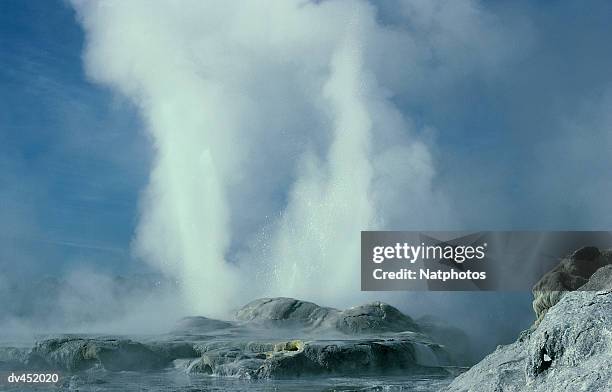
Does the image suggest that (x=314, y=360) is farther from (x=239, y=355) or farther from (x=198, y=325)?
(x=198, y=325)

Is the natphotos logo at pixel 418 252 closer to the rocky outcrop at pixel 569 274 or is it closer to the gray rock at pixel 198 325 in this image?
the rocky outcrop at pixel 569 274

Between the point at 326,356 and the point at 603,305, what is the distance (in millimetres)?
27882

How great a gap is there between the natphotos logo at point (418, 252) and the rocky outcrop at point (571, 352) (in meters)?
8.22

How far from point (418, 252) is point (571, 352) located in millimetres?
10108

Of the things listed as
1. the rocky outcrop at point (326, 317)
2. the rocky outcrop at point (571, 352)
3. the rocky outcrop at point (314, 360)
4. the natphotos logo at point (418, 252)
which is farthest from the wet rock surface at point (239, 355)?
the rocky outcrop at point (571, 352)

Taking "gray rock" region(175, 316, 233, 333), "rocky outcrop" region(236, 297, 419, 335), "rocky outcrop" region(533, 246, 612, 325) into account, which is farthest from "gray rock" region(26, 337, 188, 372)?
"rocky outcrop" region(533, 246, 612, 325)

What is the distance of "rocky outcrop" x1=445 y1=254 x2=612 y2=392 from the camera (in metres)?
8.85

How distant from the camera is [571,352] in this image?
31.6ft

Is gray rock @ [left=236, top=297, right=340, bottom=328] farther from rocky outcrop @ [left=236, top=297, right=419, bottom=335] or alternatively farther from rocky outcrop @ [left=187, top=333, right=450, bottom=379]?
rocky outcrop @ [left=187, top=333, right=450, bottom=379]

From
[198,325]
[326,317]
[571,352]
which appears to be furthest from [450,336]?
[571,352]

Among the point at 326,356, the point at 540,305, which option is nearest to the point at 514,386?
the point at 540,305

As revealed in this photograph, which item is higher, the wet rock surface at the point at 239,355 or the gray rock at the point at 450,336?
the gray rock at the point at 450,336

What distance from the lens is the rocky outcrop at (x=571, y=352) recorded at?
885 cm

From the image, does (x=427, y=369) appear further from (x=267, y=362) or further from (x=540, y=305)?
(x=540, y=305)
